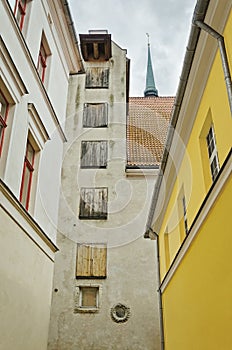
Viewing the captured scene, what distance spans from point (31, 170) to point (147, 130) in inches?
501

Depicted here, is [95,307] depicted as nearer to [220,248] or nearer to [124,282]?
[124,282]

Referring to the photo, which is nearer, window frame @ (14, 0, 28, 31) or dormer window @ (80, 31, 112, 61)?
window frame @ (14, 0, 28, 31)

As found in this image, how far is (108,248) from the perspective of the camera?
51.4ft

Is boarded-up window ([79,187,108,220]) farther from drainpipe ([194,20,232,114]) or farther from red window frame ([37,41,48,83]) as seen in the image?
drainpipe ([194,20,232,114])

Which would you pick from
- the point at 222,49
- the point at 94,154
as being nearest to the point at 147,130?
the point at 94,154

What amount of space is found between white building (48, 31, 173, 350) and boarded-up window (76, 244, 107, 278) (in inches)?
Answer: 1.5

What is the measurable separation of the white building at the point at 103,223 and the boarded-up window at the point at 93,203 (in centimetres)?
4

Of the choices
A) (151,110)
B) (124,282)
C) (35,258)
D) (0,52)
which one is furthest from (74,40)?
(151,110)

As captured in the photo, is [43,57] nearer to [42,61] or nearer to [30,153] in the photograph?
[42,61]

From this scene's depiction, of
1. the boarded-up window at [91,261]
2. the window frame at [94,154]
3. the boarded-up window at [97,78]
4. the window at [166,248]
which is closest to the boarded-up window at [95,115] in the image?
the window frame at [94,154]

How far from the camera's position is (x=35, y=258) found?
8.33 metres

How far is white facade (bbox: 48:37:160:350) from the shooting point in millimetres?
14211

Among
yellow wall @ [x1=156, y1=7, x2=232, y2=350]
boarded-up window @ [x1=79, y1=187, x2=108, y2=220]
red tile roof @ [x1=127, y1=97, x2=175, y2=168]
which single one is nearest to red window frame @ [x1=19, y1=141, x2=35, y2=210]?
yellow wall @ [x1=156, y1=7, x2=232, y2=350]

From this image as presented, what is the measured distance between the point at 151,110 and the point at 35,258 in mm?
16388
